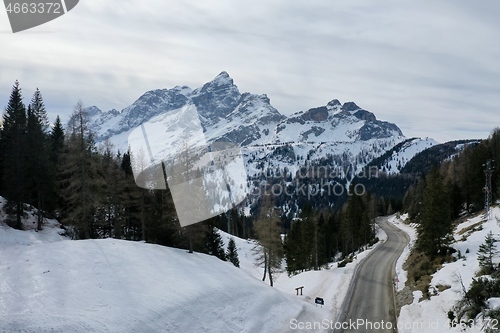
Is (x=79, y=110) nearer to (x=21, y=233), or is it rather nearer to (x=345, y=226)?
(x=21, y=233)

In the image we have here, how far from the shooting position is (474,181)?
5803 cm

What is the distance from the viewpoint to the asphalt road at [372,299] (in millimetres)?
24125

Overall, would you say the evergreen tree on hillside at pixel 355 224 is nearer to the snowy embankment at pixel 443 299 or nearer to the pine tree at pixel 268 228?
the pine tree at pixel 268 228

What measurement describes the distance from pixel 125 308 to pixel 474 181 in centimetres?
5962

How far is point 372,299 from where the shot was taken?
1183 inches

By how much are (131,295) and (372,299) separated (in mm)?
21214

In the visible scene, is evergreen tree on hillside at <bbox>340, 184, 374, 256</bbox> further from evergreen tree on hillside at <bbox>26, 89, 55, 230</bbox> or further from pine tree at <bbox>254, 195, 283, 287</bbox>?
evergreen tree on hillside at <bbox>26, 89, 55, 230</bbox>

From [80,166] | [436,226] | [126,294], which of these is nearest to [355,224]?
[436,226]

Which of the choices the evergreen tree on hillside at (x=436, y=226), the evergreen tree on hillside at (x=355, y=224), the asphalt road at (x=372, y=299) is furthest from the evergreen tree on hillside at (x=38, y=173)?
the evergreen tree on hillside at (x=355, y=224)

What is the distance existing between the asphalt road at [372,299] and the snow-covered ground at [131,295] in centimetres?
138

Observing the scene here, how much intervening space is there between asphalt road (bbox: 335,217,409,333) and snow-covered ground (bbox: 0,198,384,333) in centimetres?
138

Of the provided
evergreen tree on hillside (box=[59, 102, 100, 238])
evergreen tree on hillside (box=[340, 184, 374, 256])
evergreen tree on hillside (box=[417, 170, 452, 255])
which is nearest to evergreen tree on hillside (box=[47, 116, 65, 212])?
evergreen tree on hillside (box=[59, 102, 100, 238])

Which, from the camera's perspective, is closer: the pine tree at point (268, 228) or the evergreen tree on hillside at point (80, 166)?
the evergreen tree on hillside at point (80, 166)

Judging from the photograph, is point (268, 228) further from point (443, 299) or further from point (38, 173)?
point (38, 173)
